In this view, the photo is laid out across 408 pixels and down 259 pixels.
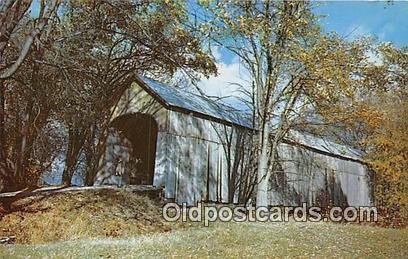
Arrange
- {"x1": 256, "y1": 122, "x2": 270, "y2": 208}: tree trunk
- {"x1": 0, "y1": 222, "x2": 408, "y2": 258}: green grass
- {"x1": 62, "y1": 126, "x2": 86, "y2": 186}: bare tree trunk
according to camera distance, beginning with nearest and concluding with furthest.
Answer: {"x1": 0, "y1": 222, "x2": 408, "y2": 258}: green grass
{"x1": 256, "y1": 122, "x2": 270, "y2": 208}: tree trunk
{"x1": 62, "y1": 126, "x2": 86, "y2": 186}: bare tree trunk

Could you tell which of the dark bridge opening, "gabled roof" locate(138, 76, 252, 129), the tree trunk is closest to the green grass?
the tree trunk

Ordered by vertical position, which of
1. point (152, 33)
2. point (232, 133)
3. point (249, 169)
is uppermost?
point (152, 33)

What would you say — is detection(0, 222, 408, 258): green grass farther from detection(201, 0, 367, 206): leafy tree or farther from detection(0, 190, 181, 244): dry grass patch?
detection(201, 0, 367, 206): leafy tree

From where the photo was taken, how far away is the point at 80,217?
5508mm

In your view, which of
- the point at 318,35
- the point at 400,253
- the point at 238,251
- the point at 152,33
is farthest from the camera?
the point at 152,33

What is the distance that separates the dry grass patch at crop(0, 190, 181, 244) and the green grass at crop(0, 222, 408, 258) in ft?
1.44

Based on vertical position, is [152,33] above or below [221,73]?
above

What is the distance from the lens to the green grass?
13.2 ft

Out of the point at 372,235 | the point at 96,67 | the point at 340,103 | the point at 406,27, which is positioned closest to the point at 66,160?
the point at 96,67

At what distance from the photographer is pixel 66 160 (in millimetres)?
8445

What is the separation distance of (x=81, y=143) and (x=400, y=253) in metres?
5.61

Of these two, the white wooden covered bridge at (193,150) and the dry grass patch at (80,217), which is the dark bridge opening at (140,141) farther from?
the dry grass patch at (80,217)

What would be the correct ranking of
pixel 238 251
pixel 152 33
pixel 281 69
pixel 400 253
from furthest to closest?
pixel 152 33 < pixel 281 69 < pixel 400 253 < pixel 238 251

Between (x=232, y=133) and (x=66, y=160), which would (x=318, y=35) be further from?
(x=66, y=160)
